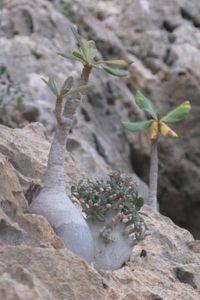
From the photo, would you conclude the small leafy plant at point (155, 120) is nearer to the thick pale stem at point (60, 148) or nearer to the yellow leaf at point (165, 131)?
the yellow leaf at point (165, 131)

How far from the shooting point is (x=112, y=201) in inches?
129

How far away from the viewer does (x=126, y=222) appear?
3293 millimetres

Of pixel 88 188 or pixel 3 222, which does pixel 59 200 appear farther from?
pixel 3 222

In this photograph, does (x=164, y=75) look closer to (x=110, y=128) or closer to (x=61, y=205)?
(x=110, y=128)

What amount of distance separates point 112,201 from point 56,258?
3.22ft

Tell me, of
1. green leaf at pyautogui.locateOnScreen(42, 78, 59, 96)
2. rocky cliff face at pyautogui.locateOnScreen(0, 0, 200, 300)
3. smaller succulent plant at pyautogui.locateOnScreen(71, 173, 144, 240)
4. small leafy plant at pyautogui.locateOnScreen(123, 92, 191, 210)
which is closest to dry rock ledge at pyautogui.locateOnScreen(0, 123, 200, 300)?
rocky cliff face at pyautogui.locateOnScreen(0, 0, 200, 300)

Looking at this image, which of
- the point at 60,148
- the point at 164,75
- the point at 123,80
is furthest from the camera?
the point at 164,75

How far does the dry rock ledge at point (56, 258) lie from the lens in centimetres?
220

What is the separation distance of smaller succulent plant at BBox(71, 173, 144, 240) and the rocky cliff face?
8.1 inches

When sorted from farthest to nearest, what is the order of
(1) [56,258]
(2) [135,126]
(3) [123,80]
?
(3) [123,80] < (2) [135,126] < (1) [56,258]

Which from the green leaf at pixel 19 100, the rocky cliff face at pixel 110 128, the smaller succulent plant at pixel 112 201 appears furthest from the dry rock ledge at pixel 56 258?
the green leaf at pixel 19 100

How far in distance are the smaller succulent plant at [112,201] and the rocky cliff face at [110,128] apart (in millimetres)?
207

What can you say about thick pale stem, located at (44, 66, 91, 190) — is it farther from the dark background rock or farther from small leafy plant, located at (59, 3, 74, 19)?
small leafy plant, located at (59, 3, 74, 19)

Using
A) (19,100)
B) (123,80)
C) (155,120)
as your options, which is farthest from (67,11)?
(155,120)
